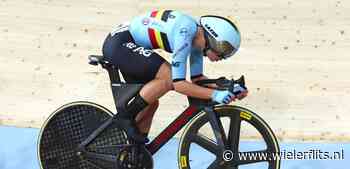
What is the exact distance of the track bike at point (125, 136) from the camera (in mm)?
4367

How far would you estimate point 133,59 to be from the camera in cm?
436

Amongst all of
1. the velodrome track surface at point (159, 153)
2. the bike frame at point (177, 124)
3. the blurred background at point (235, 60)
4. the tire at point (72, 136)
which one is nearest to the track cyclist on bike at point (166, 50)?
the bike frame at point (177, 124)

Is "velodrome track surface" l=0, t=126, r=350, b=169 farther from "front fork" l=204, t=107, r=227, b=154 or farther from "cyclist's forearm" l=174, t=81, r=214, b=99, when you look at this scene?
"cyclist's forearm" l=174, t=81, r=214, b=99

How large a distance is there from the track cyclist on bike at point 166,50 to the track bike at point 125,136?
0.28 feet

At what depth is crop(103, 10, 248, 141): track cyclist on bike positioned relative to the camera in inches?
163

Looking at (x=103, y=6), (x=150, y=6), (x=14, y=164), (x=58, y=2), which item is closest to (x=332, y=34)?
(x=150, y=6)

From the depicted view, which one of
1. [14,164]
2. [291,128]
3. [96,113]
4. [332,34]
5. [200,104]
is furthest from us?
[332,34]

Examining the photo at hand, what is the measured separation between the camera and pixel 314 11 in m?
6.61

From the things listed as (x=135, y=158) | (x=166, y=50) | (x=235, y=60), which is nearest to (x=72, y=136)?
(x=135, y=158)

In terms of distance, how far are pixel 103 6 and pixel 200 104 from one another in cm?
278

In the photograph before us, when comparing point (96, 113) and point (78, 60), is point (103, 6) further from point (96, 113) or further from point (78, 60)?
point (96, 113)

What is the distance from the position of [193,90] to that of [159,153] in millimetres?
1481

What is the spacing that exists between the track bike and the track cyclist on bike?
9 centimetres

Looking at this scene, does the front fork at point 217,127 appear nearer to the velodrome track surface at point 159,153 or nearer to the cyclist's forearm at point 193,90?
the cyclist's forearm at point 193,90
